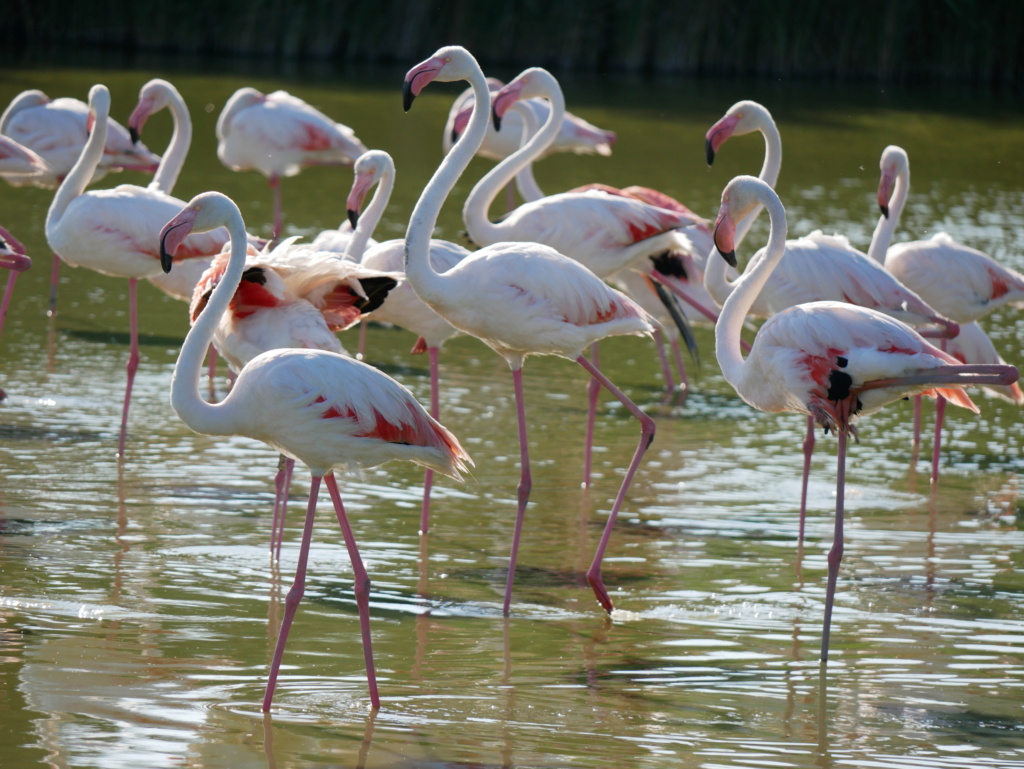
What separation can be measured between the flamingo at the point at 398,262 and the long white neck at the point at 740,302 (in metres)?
1.23

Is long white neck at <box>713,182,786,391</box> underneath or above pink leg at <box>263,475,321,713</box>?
above

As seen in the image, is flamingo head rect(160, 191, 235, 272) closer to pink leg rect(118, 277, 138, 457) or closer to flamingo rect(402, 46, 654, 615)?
flamingo rect(402, 46, 654, 615)

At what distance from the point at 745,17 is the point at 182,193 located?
41.8ft

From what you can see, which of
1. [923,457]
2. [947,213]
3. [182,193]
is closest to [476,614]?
[923,457]

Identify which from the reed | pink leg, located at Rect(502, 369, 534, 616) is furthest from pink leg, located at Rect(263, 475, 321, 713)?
the reed

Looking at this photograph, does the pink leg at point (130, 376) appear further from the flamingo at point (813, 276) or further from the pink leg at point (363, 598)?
the flamingo at point (813, 276)

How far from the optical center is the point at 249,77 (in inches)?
805

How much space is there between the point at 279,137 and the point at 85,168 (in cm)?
386

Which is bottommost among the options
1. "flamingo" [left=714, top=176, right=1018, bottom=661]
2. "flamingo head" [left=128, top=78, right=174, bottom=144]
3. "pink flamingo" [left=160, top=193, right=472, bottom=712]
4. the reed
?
"pink flamingo" [left=160, top=193, right=472, bottom=712]

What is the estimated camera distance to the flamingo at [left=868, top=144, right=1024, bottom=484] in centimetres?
707

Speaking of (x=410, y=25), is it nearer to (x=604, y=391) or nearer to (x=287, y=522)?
(x=604, y=391)

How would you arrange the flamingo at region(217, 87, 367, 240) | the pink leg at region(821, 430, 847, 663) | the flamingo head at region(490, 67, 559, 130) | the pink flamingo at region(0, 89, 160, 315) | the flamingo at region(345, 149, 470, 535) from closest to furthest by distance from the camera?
the pink leg at region(821, 430, 847, 663), the flamingo at region(345, 149, 470, 535), the flamingo head at region(490, 67, 559, 130), the pink flamingo at region(0, 89, 160, 315), the flamingo at region(217, 87, 367, 240)

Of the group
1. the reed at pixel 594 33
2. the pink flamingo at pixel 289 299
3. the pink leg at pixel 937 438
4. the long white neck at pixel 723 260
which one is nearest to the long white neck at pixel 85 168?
the pink flamingo at pixel 289 299

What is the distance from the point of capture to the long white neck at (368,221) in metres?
6.29
